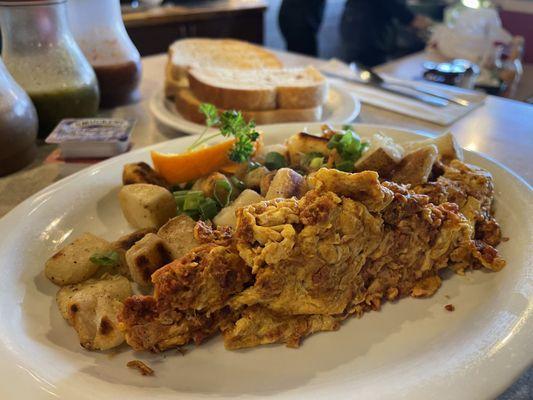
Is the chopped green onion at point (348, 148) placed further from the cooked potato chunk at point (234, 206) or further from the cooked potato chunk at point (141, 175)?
the cooked potato chunk at point (141, 175)

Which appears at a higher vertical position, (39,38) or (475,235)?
(39,38)

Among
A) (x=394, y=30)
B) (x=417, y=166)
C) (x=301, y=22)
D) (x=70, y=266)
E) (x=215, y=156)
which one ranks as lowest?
(x=394, y=30)

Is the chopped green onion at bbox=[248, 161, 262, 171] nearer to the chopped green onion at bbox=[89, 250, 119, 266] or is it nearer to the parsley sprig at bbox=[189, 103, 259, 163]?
the parsley sprig at bbox=[189, 103, 259, 163]

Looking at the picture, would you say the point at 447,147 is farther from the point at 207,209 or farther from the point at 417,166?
the point at 207,209


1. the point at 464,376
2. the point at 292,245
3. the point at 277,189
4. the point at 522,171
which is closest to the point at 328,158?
the point at 277,189

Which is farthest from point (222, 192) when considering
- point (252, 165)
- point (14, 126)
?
point (14, 126)

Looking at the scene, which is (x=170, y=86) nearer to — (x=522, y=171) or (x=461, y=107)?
(x=461, y=107)

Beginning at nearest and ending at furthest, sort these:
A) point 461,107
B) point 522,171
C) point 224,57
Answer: point 522,171
point 461,107
point 224,57
